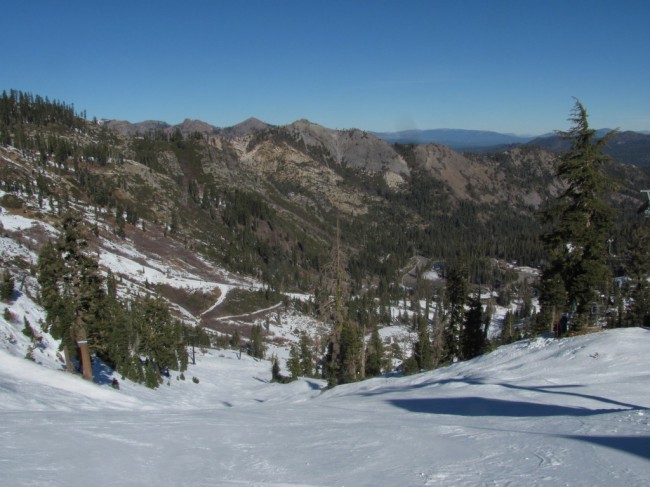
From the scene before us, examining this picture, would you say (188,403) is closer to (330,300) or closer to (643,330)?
(330,300)

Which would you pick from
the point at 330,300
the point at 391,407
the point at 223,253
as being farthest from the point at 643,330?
the point at 223,253

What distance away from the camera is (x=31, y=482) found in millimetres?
8031

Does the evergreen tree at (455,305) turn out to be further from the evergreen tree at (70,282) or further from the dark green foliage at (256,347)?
the dark green foliage at (256,347)

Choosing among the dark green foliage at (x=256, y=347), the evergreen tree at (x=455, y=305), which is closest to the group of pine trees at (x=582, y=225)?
the evergreen tree at (x=455, y=305)

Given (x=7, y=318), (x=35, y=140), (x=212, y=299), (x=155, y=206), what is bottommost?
(x=212, y=299)

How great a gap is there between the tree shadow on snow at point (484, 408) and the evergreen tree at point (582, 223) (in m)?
13.2

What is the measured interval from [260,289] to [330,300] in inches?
4197

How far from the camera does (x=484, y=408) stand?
17156 millimetres

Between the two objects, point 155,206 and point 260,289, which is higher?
point 155,206

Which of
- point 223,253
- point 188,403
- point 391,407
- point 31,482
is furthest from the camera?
point 223,253

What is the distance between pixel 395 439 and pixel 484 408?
22.8 feet

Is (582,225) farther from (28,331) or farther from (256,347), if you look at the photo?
(256,347)

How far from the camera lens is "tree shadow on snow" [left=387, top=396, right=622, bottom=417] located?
602 inches

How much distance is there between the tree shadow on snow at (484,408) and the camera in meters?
15.3
